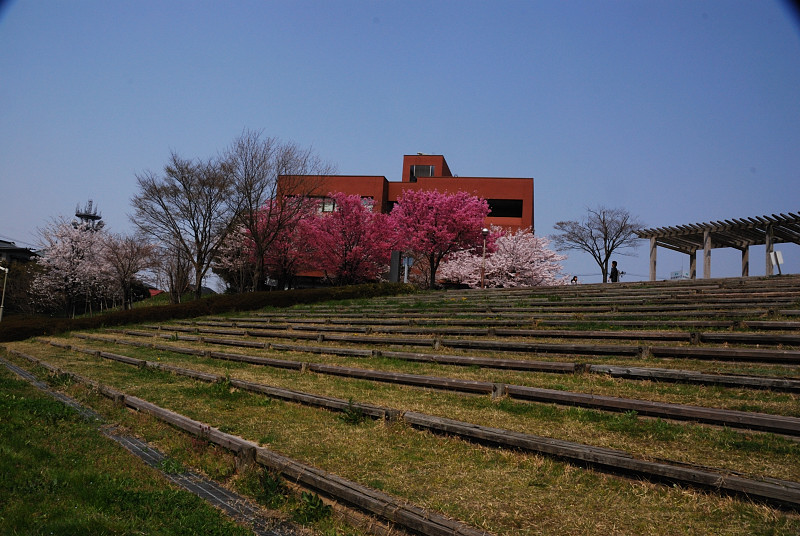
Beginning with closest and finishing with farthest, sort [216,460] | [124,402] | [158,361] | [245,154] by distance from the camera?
[216,460] < [124,402] < [158,361] < [245,154]

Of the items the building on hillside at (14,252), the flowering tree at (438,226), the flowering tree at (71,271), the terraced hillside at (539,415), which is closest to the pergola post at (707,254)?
the terraced hillside at (539,415)

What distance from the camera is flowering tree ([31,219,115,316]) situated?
52719 millimetres

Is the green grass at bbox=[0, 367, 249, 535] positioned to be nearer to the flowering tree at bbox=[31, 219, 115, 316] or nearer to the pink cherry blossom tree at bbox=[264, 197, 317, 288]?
the pink cherry blossom tree at bbox=[264, 197, 317, 288]

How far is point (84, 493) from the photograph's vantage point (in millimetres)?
5297

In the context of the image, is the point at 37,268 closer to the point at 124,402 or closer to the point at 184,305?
the point at 184,305

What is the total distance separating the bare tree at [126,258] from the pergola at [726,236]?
39.3 metres

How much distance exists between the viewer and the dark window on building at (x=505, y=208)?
53.6 m

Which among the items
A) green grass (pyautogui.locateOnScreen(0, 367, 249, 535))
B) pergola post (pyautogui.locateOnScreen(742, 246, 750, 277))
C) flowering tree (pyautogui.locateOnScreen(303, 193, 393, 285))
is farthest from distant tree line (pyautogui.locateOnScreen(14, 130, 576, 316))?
green grass (pyautogui.locateOnScreen(0, 367, 249, 535))

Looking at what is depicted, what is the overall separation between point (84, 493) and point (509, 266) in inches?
1473

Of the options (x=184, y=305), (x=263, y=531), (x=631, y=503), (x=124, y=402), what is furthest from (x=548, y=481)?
(x=184, y=305)

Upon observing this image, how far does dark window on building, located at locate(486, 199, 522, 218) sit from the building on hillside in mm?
49742

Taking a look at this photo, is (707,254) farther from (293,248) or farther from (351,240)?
(293,248)

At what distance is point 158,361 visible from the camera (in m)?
15.4

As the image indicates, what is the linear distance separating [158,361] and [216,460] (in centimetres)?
964
